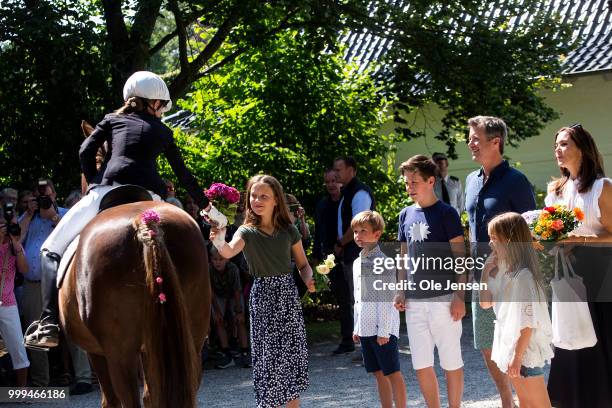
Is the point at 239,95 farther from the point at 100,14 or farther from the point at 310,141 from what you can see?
the point at 100,14

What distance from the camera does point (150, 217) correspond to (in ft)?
19.3

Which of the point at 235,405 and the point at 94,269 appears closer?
the point at 94,269

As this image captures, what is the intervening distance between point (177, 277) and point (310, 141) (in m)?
9.47

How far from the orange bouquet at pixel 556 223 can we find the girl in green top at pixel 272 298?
74.7 inches

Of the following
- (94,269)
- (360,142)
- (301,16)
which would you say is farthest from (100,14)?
(94,269)

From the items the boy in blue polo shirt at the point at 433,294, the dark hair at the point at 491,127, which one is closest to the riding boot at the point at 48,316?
the boy in blue polo shirt at the point at 433,294

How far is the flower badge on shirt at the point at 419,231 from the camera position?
24.0ft

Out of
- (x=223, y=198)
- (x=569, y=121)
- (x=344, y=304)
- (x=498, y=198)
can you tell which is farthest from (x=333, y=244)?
(x=569, y=121)

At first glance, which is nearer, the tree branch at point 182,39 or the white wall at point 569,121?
the tree branch at point 182,39

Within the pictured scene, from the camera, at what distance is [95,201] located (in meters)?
6.79

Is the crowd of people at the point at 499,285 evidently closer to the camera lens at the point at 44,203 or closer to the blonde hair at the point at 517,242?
the blonde hair at the point at 517,242

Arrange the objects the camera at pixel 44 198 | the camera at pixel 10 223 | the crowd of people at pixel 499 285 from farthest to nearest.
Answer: the camera at pixel 44 198, the camera at pixel 10 223, the crowd of people at pixel 499 285

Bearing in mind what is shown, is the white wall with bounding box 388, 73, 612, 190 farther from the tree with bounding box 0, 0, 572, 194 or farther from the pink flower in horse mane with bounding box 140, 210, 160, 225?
the pink flower in horse mane with bounding box 140, 210, 160, 225

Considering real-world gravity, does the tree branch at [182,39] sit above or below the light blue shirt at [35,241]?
above
